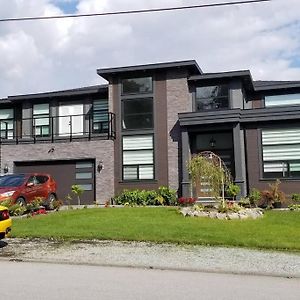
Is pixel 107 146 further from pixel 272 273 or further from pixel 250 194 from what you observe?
pixel 272 273

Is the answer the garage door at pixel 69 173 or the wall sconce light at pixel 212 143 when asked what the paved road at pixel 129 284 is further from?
the garage door at pixel 69 173

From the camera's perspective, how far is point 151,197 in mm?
23094

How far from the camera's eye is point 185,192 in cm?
2298

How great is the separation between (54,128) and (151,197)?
26.3 feet

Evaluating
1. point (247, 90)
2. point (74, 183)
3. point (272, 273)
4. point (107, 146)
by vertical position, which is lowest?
point (272, 273)

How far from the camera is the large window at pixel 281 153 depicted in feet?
73.0

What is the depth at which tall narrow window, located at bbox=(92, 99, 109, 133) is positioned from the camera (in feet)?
87.9

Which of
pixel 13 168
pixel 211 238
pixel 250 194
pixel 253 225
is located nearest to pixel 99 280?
pixel 211 238

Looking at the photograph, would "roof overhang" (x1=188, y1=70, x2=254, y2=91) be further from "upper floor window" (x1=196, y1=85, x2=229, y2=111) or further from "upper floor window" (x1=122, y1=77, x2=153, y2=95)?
"upper floor window" (x1=122, y1=77, x2=153, y2=95)

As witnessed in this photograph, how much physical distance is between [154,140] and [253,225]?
1076 centimetres

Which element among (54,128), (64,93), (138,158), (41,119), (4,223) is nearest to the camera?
(4,223)

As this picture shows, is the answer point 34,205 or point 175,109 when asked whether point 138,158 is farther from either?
point 34,205

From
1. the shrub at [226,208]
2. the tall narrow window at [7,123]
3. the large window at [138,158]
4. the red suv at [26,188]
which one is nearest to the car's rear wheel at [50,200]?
the red suv at [26,188]

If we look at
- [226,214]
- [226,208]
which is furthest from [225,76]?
[226,214]
